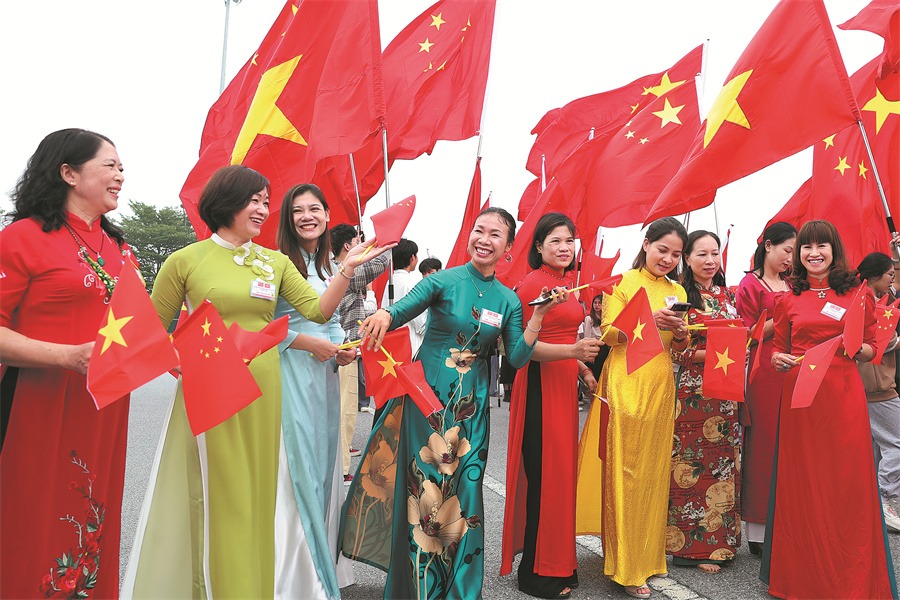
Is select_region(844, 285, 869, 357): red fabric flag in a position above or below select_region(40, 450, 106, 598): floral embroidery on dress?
above

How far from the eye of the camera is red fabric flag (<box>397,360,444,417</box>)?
2.81 meters

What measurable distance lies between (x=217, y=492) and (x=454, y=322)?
1185mm

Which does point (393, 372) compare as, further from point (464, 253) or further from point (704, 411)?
point (464, 253)

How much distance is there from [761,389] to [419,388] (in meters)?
2.47

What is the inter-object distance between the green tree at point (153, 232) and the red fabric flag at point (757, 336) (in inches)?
1751

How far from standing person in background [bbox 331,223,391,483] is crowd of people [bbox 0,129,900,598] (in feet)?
0.07

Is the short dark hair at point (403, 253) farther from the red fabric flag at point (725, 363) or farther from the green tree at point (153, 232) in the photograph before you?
the green tree at point (153, 232)

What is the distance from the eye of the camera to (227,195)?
2590 mm

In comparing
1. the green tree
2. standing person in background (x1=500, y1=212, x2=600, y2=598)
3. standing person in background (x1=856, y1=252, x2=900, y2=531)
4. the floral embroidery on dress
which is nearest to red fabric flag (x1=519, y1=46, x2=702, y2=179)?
standing person in background (x1=856, y1=252, x2=900, y2=531)

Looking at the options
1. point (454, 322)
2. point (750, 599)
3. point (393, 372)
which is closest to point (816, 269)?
point (750, 599)

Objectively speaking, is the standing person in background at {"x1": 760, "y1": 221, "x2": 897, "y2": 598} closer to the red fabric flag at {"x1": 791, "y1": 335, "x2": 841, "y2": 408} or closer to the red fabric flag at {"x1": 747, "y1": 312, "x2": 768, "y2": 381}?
the red fabric flag at {"x1": 791, "y1": 335, "x2": 841, "y2": 408}

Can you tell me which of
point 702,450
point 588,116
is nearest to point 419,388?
point 702,450

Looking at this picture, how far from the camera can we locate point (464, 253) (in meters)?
5.21

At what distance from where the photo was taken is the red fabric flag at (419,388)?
2.81 metres
